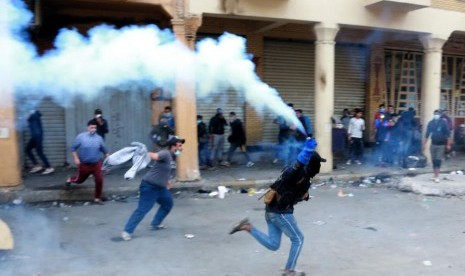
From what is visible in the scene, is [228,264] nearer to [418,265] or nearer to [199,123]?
[418,265]

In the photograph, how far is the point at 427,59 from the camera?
12172 mm

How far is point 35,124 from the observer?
10062 millimetres

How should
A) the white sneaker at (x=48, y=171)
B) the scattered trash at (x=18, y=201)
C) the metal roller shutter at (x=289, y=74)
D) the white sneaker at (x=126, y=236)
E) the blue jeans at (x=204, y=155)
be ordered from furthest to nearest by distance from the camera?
the metal roller shutter at (x=289, y=74)
the blue jeans at (x=204, y=155)
the white sneaker at (x=48, y=171)
the scattered trash at (x=18, y=201)
the white sneaker at (x=126, y=236)

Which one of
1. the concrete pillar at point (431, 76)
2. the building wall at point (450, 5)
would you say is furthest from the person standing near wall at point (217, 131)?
the building wall at point (450, 5)

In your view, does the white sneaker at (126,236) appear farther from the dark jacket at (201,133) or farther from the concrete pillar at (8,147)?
the dark jacket at (201,133)

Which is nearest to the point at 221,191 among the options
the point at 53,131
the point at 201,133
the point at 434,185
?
the point at 201,133

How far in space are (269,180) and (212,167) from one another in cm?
199

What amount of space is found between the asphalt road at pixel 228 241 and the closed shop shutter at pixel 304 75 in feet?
17.8

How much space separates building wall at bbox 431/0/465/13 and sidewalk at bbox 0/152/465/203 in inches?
181

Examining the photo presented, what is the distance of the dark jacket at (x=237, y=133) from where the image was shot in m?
11.2

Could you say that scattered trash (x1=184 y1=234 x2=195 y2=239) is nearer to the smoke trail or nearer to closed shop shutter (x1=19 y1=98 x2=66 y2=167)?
the smoke trail

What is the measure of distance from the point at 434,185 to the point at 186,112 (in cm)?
575

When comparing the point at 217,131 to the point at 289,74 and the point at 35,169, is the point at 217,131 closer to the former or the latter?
the point at 289,74

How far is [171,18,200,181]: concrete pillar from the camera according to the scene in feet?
29.3
